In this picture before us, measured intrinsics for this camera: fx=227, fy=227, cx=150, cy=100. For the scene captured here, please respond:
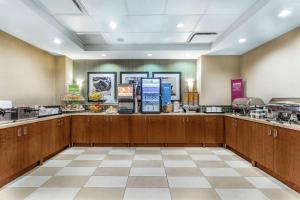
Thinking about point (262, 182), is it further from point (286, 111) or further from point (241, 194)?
point (286, 111)

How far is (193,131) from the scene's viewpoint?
681 cm

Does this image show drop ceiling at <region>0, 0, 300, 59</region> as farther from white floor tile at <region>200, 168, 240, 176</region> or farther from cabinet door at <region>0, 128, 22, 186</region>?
white floor tile at <region>200, 168, 240, 176</region>

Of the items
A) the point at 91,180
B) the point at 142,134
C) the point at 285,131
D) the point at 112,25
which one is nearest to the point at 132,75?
the point at 142,134

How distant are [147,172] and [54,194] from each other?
1.71 meters

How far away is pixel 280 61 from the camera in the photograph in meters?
5.20

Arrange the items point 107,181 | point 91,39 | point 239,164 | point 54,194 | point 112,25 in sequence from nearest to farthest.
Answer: point 54,194 → point 107,181 → point 239,164 → point 112,25 → point 91,39

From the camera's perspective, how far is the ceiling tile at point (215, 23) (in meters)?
4.82

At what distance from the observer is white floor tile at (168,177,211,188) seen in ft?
12.1

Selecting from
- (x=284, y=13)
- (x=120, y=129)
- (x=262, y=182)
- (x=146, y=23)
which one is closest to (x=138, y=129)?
(x=120, y=129)

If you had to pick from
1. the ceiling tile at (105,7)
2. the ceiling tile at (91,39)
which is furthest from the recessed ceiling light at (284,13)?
the ceiling tile at (91,39)

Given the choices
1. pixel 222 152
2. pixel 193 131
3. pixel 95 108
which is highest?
pixel 95 108

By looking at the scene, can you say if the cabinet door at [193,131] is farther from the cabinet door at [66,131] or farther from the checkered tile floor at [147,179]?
the cabinet door at [66,131]

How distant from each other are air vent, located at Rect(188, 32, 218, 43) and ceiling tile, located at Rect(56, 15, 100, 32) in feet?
8.44

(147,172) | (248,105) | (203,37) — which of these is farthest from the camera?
(203,37)
